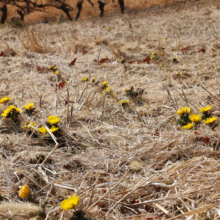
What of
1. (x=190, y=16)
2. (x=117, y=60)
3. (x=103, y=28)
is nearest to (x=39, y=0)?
(x=103, y=28)

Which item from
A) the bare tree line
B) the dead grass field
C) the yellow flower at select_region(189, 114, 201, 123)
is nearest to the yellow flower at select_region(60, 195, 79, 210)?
the dead grass field

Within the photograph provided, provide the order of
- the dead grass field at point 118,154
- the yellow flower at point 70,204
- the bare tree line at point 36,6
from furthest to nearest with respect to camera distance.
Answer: the bare tree line at point 36,6
the dead grass field at point 118,154
the yellow flower at point 70,204

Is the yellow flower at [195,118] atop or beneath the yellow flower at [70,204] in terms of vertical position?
atop

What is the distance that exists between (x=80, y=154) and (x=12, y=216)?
0.57 meters

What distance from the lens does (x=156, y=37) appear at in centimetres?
514

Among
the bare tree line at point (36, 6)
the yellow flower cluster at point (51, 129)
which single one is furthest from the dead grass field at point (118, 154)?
the bare tree line at point (36, 6)

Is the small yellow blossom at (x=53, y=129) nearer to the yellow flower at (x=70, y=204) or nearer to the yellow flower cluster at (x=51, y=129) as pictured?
the yellow flower cluster at (x=51, y=129)

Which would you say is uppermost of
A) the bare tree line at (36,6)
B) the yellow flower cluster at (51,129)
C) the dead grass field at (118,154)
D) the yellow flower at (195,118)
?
the bare tree line at (36,6)

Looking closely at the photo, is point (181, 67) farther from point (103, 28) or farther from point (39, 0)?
point (39, 0)

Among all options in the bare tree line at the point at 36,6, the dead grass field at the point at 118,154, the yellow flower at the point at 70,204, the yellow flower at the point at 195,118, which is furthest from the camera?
the bare tree line at the point at 36,6

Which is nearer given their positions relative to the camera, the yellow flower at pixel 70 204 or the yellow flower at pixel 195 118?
the yellow flower at pixel 70 204

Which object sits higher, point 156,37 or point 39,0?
point 39,0

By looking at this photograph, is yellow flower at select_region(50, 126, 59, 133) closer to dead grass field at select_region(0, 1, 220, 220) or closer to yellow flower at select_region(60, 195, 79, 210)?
dead grass field at select_region(0, 1, 220, 220)

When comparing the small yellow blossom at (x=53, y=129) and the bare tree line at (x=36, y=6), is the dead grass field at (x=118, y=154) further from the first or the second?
the bare tree line at (x=36, y=6)
